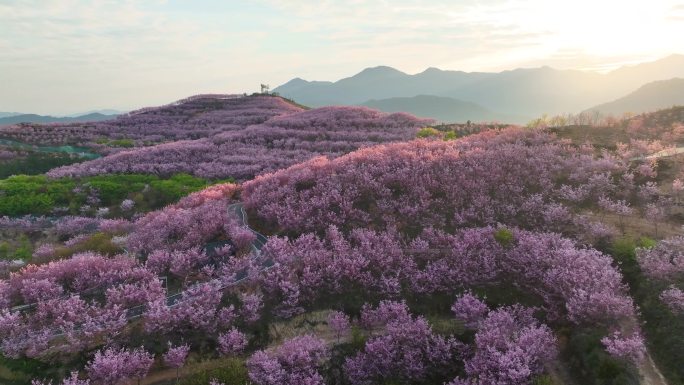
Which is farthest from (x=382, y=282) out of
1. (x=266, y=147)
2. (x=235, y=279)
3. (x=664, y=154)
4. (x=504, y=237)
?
(x=266, y=147)

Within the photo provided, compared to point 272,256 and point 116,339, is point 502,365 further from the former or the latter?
point 116,339

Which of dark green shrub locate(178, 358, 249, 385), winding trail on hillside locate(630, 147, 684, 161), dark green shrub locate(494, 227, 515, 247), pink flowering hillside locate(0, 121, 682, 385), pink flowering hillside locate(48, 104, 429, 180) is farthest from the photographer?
pink flowering hillside locate(48, 104, 429, 180)

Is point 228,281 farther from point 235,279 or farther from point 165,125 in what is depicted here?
point 165,125

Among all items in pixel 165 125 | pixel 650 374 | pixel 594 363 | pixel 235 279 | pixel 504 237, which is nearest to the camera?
pixel 650 374

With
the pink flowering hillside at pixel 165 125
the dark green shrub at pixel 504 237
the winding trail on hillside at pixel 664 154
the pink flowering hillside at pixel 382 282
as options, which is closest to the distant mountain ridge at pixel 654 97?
the pink flowering hillside at pixel 165 125

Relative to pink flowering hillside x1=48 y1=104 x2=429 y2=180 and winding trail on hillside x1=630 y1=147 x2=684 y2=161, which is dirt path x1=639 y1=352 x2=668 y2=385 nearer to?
winding trail on hillside x1=630 y1=147 x2=684 y2=161

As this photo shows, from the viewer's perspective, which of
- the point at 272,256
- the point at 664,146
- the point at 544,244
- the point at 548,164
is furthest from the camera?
the point at 664,146

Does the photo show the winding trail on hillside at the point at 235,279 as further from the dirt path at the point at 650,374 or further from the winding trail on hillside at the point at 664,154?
the winding trail on hillside at the point at 664,154

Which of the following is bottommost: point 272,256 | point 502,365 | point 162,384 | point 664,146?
point 162,384

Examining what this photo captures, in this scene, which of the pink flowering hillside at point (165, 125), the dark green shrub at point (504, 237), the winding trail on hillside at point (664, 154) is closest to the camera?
the dark green shrub at point (504, 237)

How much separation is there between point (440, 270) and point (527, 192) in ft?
18.2

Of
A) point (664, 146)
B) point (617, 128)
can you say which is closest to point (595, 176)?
point (664, 146)

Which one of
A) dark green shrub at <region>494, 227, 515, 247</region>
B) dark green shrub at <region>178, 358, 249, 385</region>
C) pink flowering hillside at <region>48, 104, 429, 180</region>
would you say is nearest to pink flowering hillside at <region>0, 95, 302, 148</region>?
pink flowering hillside at <region>48, 104, 429, 180</region>

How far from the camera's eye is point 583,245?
37.3ft
